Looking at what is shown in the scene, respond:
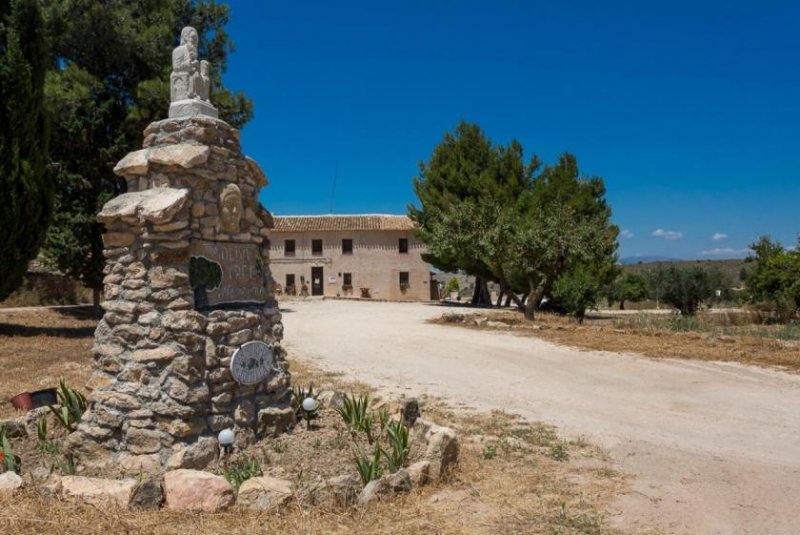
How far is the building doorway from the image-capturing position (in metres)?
38.7

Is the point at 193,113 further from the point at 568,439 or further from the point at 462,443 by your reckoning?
the point at 568,439

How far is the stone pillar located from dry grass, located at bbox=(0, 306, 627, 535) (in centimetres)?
75

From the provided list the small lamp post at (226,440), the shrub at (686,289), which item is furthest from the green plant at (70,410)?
the shrub at (686,289)

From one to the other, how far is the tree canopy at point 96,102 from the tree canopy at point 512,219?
11.1 m

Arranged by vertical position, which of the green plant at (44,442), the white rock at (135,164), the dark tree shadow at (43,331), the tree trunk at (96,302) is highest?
the white rock at (135,164)

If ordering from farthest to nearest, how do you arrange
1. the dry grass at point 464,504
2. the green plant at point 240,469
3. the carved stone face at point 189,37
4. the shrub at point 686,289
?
the shrub at point 686,289
the carved stone face at point 189,37
the green plant at point 240,469
the dry grass at point 464,504

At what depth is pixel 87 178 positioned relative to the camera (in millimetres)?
18094

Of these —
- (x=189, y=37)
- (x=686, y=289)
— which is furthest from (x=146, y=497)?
(x=686, y=289)

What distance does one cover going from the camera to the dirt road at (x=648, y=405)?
14.5ft

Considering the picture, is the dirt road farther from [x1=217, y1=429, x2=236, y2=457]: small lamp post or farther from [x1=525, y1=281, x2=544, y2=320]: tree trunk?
[x1=525, y1=281, x2=544, y2=320]: tree trunk

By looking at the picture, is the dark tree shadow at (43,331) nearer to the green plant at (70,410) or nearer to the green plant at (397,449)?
the green plant at (70,410)

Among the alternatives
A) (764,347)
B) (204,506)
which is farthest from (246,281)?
(764,347)

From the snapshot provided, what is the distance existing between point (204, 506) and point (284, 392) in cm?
192

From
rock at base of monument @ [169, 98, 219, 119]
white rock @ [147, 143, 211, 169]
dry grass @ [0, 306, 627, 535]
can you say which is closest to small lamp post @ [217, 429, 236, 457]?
dry grass @ [0, 306, 627, 535]
